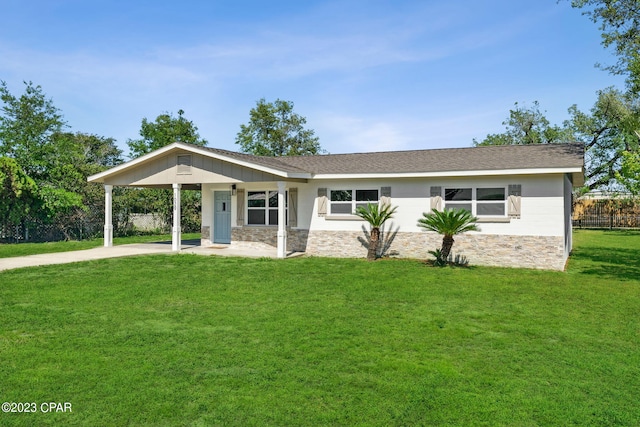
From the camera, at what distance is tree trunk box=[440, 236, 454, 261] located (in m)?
13.0

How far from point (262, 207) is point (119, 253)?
5286 millimetres

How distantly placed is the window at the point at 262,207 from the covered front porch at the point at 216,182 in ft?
0.12

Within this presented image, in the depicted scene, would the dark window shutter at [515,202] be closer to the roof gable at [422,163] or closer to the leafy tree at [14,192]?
the roof gable at [422,163]

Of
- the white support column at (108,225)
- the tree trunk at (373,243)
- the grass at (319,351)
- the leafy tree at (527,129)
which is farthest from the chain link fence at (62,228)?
the leafy tree at (527,129)

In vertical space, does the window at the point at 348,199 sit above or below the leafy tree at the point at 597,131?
below

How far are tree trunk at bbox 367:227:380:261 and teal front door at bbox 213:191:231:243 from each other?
246 inches

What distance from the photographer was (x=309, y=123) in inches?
1527

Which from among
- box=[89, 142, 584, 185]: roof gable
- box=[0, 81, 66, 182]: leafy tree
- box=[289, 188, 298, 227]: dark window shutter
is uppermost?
box=[0, 81, 66, 182]: leafy tree

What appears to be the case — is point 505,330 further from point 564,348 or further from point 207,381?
point 207,381

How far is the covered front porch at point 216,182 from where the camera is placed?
14.7 m

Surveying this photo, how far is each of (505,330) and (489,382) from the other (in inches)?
85.7

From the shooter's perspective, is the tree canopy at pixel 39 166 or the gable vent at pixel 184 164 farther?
the tree canopy at pixel 39 166

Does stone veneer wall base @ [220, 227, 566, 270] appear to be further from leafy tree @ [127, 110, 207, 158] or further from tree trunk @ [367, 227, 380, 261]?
leafy tree @ [127, 110, 207, 158]

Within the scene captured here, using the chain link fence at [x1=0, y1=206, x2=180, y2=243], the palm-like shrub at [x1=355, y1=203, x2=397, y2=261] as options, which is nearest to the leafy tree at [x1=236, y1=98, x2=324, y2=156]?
the chain link fence at [x1=0, y1=206, x2=180, y2=243]
